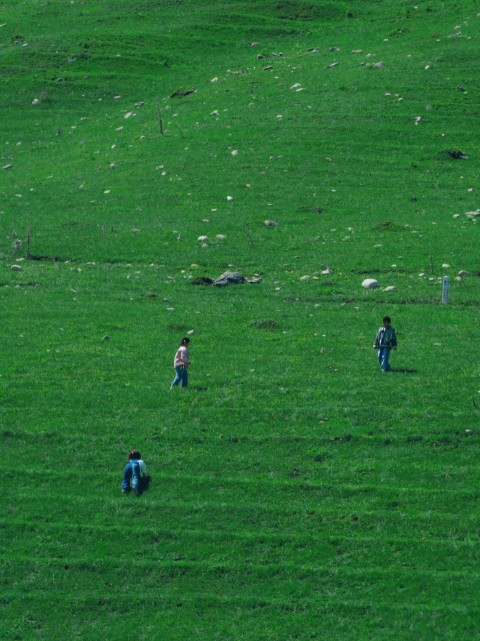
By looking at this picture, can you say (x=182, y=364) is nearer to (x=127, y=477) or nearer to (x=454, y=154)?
(x=127, y=477)

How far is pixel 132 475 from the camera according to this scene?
1035 inches

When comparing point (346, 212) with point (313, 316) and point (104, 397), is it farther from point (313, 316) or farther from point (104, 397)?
point (104, 397)

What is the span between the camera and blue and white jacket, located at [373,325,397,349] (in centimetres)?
3153

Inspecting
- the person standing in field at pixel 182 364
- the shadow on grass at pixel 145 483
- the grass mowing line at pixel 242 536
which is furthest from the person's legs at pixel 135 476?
the person standing in field at pixel 182 364

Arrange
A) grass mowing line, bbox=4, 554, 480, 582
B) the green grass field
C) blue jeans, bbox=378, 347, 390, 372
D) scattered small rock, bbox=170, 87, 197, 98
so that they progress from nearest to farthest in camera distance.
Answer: grass mowing line, bbox=4, 554, 480, 582
the green grass field
blue jeans, bbox=378, 347, 390, 372
scattered small rock, bbox=170, 87, 197, 98

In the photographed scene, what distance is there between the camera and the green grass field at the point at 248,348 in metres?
23.3

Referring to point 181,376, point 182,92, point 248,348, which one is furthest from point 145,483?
point 182,92

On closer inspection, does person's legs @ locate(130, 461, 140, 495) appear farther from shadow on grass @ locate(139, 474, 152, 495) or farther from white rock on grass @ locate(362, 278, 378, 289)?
white rock on grass @ locate(362, 278, 378, 289)

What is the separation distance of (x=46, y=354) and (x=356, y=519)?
43.6 ft

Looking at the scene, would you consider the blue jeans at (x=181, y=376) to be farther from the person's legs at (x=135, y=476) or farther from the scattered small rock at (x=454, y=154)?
the scattered small rock at (x=454, y=154)

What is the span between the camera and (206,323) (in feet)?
123

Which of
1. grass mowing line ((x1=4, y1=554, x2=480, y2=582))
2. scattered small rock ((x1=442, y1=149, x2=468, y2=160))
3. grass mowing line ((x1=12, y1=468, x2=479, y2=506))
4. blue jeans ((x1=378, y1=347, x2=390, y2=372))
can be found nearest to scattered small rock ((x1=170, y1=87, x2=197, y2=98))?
scattered small rock ((x1=442, y1=149, x2=468, y2=160))

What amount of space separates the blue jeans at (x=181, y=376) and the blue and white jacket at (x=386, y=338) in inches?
212

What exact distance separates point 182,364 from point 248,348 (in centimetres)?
438
